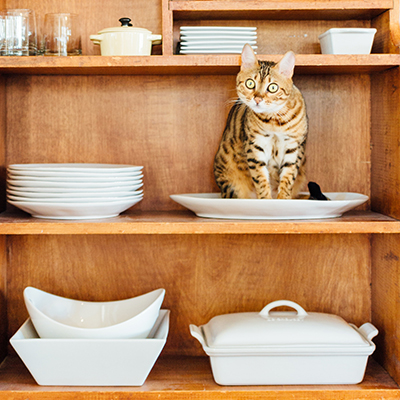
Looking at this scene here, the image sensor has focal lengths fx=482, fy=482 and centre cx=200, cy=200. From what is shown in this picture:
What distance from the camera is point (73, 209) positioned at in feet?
4.06

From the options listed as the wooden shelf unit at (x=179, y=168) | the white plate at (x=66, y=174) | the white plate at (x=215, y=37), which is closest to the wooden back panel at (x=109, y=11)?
the wooden shelf unit at (x=179, y=168)

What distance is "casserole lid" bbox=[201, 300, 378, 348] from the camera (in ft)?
4.10

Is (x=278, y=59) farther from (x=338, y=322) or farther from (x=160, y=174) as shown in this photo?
(x=338, y=322)

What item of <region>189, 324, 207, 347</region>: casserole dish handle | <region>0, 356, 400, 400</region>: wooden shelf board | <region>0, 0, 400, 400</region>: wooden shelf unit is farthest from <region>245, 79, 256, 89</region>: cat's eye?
<region>0, 356, 400, 400</region>: wooden shelf board

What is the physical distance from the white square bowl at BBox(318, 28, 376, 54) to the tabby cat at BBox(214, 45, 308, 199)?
0.49 ft

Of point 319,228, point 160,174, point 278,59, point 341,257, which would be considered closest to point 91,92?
point 160,174

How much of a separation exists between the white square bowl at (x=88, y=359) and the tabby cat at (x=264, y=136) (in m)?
0.52

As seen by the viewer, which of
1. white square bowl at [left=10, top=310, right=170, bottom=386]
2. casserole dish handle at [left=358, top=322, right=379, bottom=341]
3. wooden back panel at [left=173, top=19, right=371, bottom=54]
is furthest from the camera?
wooden back panel at [left=173, top=19, right=371, bottom=54]

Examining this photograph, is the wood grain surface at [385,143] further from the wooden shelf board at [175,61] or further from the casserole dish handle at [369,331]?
the casserole dish handle at [369,331]

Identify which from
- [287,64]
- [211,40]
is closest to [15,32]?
[211,40]

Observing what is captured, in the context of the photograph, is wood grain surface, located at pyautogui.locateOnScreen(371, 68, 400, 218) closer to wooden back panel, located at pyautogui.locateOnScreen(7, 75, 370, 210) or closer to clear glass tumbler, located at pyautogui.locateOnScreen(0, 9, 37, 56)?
wooden back panel, located at pyautogui.locateOnScreen(7, 75, 370, 210)

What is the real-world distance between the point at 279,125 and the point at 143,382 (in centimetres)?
78

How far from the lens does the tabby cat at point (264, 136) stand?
1266 millimetres

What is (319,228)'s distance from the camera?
121 centimetres
